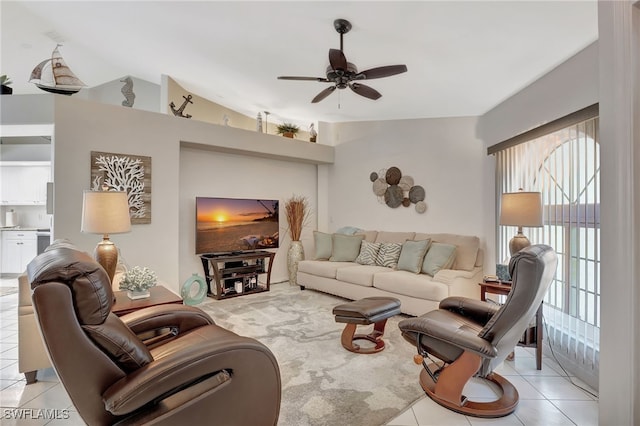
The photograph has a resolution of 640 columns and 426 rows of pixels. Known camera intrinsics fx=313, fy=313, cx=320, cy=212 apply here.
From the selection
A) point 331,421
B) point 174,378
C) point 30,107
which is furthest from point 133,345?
point 30,107

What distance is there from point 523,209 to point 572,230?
1.29ft

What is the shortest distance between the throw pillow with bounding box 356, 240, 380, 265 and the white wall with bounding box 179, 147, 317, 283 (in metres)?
1.47

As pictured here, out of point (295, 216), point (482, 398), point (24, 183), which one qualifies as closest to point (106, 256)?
point (482, 398)

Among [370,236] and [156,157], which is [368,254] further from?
[156,157]

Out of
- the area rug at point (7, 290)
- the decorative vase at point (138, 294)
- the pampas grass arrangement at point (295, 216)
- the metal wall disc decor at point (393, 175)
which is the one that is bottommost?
the area rug at point (7, 290)

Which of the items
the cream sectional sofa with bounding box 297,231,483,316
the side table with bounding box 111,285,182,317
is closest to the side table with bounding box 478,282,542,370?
the cream sectional sofa with bounding box 297,231,483,316

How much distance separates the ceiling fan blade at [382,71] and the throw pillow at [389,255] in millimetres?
2594

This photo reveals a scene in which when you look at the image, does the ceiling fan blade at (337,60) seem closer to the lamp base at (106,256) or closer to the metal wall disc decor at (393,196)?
the lamp base at (106,256)

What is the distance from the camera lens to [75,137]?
139 inches

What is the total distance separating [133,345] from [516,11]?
3026 mm

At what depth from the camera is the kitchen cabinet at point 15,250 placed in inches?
239

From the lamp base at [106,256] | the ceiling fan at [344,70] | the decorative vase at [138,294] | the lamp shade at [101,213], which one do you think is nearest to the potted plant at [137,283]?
the decorative vase at [138,294]

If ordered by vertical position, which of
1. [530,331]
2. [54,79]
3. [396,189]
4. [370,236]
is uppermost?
[54,79]

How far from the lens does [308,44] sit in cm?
306
